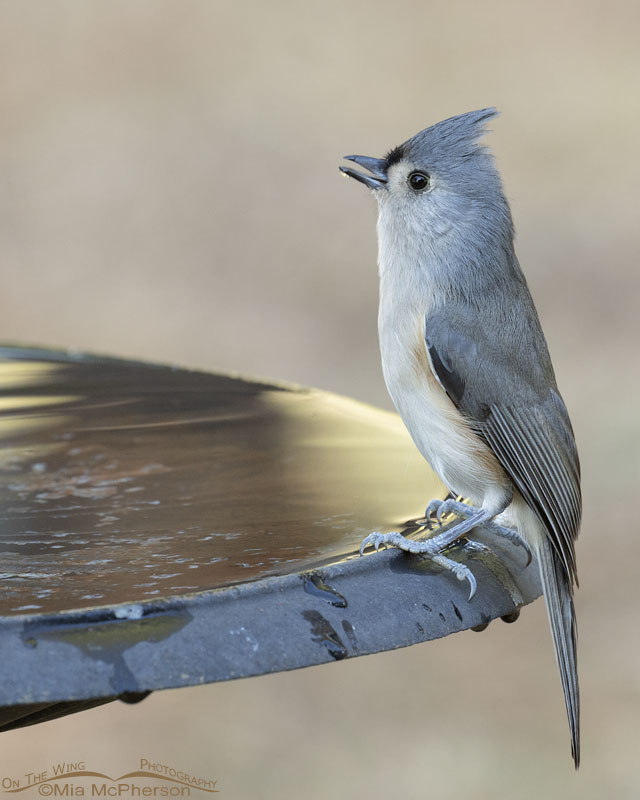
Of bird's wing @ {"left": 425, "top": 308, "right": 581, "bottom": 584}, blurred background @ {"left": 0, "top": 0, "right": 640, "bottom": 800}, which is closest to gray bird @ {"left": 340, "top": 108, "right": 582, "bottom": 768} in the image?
bird's wing @ {"left": 425, "top": 308, "right": 581, "bottom": 584}

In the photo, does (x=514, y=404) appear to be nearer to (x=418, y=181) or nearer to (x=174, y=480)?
(x=418, y=181)

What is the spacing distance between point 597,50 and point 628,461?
3.94 meters

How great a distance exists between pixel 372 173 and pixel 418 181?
→ 0.10 meters

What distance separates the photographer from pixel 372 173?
2207 millimetres

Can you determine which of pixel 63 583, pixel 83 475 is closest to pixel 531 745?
pixel 83 475

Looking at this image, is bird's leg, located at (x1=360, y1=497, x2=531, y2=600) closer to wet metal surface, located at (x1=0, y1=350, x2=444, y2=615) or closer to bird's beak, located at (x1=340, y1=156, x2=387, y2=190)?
wet metal surface, located at (x1=0, y1=350, x2=444, y2=615)

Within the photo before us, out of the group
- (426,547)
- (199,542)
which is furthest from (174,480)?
(426,547)

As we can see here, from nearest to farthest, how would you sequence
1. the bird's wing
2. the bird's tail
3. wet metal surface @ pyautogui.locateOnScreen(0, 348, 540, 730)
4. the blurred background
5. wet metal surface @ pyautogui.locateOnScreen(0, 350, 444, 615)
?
wet metal surface @ pyautogui.locateOnScreen(0, 348, 540, 730) → wet metal surface @ pyautogui.locateOnScreen(0, 350, 444, 615) → the bird's tail → the bird's wing → the blurred background

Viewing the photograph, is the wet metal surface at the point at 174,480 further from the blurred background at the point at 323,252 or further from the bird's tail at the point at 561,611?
the blurred background at the point at 323,252

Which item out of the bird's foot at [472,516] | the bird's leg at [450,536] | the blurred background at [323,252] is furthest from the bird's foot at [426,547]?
the blurred background at [323,252]

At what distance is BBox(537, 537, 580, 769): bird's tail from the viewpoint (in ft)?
6.19

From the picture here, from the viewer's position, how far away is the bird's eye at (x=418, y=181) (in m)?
2.14

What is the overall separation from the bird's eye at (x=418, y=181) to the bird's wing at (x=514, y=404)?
251 mm

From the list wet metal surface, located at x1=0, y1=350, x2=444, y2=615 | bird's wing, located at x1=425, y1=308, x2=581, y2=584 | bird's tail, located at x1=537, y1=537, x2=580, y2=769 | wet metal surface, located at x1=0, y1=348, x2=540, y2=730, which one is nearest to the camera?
wet metal surface, located at x1=0, y1=348, x2=540, y2=730
